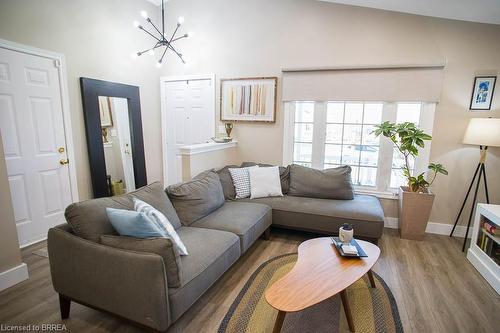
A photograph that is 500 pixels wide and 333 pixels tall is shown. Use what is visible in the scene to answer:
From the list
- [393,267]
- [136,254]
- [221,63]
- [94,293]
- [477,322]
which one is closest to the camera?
[136,254]

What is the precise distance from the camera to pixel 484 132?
283 cm

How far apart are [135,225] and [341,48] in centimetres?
322

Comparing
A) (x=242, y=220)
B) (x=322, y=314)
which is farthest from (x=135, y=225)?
(x=322, y=314)

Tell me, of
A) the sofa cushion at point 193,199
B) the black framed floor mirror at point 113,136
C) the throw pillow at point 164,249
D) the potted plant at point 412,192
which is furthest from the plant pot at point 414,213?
the black framed floor mirror at point 113,136

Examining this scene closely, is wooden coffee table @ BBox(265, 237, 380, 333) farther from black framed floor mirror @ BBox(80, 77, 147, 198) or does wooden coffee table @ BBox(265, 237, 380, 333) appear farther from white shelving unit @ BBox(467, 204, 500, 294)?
black framed floor mirror @ BBox(80, 77, 147, 198)

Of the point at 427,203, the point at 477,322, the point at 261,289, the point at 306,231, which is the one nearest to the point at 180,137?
the point at 306,231

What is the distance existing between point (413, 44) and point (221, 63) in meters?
2.54

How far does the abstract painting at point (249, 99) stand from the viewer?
3.86 metres

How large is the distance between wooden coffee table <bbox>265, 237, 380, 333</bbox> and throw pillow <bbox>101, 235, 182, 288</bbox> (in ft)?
1.83

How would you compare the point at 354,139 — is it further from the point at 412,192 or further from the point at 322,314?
the point at 322,314

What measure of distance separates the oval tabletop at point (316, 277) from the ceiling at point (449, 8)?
258 cm

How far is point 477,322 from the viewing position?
75.2 inches

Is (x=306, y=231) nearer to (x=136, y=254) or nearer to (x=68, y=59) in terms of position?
(x=136, y=254)

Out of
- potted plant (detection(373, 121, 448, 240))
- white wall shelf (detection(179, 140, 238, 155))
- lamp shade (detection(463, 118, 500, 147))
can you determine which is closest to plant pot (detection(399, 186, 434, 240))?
potted plant (detection(373, 121, 448, 240))
